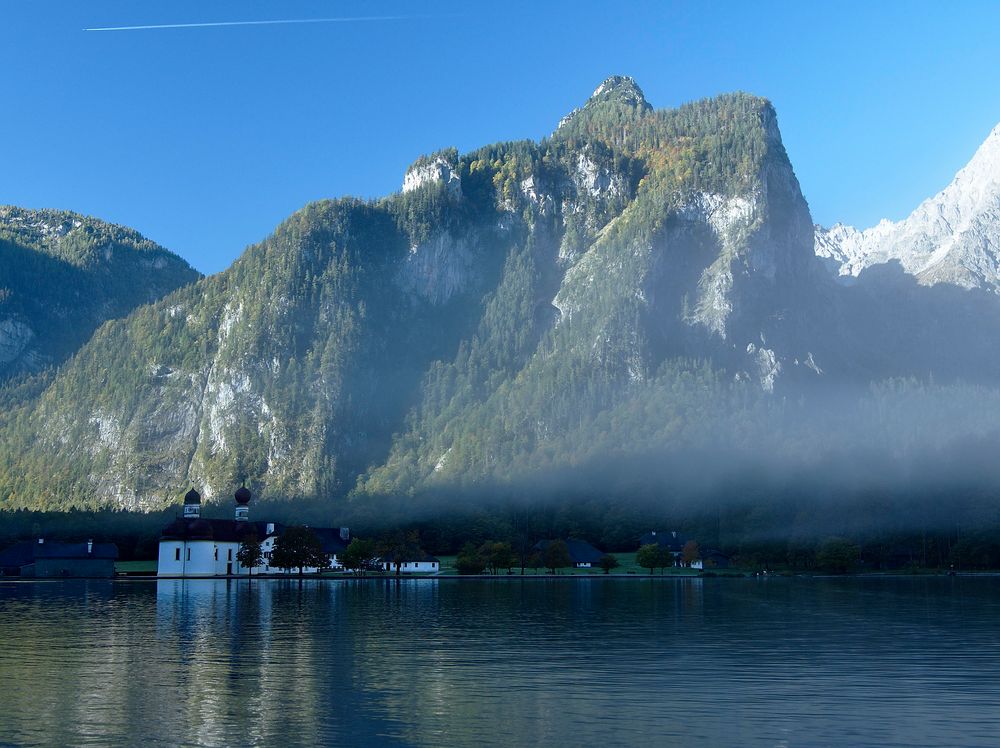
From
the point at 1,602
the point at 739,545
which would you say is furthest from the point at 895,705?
the point at 739,545

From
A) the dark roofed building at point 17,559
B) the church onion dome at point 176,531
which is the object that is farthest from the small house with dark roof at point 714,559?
the dark roofed building at point 17,559

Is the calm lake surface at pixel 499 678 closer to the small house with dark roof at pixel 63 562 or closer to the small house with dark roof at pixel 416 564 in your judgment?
the small house with dark roof at pixel 416 564

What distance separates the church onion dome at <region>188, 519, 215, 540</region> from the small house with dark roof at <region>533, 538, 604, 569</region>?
58.0m

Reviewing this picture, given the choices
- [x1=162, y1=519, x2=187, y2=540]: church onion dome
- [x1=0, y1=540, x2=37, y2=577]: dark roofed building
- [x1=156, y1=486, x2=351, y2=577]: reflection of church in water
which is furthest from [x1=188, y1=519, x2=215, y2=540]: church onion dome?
[x1=0, y1=540, x2=37, y2=577]: dark roofed building

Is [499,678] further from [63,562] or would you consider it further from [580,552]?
[580,552]

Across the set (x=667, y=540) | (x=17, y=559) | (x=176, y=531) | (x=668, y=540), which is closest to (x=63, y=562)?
(x=17, y=559)

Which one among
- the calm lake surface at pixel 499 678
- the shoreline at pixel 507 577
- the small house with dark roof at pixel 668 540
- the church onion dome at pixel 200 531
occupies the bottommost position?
the shoreline at pixel 507 577

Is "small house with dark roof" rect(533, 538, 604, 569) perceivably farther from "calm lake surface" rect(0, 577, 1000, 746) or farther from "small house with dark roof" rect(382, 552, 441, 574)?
"calm lake surface" rect(0, 577, 1000, 746)

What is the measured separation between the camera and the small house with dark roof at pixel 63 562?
164000 millimetres

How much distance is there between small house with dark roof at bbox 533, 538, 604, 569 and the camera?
605ft

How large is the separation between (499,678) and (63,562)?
146 meters

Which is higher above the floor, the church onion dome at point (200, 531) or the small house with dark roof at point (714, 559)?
the church onion dome at point (200, 531)

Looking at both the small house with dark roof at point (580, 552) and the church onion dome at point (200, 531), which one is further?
the small house with dark roof at point (580, 552)

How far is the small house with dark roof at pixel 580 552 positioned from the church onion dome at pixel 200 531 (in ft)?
190
